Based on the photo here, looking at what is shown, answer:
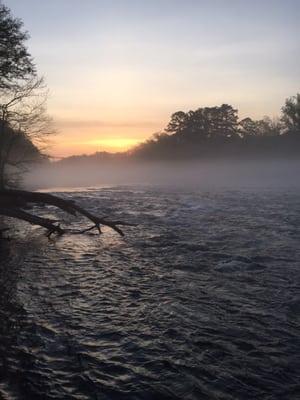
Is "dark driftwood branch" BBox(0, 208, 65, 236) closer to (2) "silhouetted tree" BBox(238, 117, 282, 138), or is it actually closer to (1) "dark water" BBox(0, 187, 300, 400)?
(1) "dark water" BBox(0, 187, 300, 400)

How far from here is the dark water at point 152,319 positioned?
6.07 m

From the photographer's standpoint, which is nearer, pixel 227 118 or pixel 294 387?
pixel 294 387

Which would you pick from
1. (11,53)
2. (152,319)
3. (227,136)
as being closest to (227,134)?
(227,136)

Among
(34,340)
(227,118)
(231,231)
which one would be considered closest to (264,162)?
(227,118)

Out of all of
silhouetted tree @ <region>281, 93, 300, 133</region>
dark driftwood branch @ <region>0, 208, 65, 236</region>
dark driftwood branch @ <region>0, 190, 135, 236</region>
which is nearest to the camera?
dark driftwood branch @ <region>0, 208, 65, 236</region>

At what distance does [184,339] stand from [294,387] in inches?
78.9

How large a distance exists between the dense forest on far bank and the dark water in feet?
231

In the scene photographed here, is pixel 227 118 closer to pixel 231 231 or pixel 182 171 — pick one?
pixel 182 171

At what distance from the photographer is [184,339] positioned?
7383mm

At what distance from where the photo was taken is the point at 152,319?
325 inches

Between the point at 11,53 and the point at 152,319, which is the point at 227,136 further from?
the point at 152,319

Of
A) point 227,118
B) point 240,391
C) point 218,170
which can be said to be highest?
point 227,118

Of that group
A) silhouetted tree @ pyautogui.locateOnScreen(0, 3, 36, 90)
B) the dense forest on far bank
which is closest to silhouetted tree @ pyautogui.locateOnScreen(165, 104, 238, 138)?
the dense forest on far bank

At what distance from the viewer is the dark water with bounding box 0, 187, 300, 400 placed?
6.07 meters
